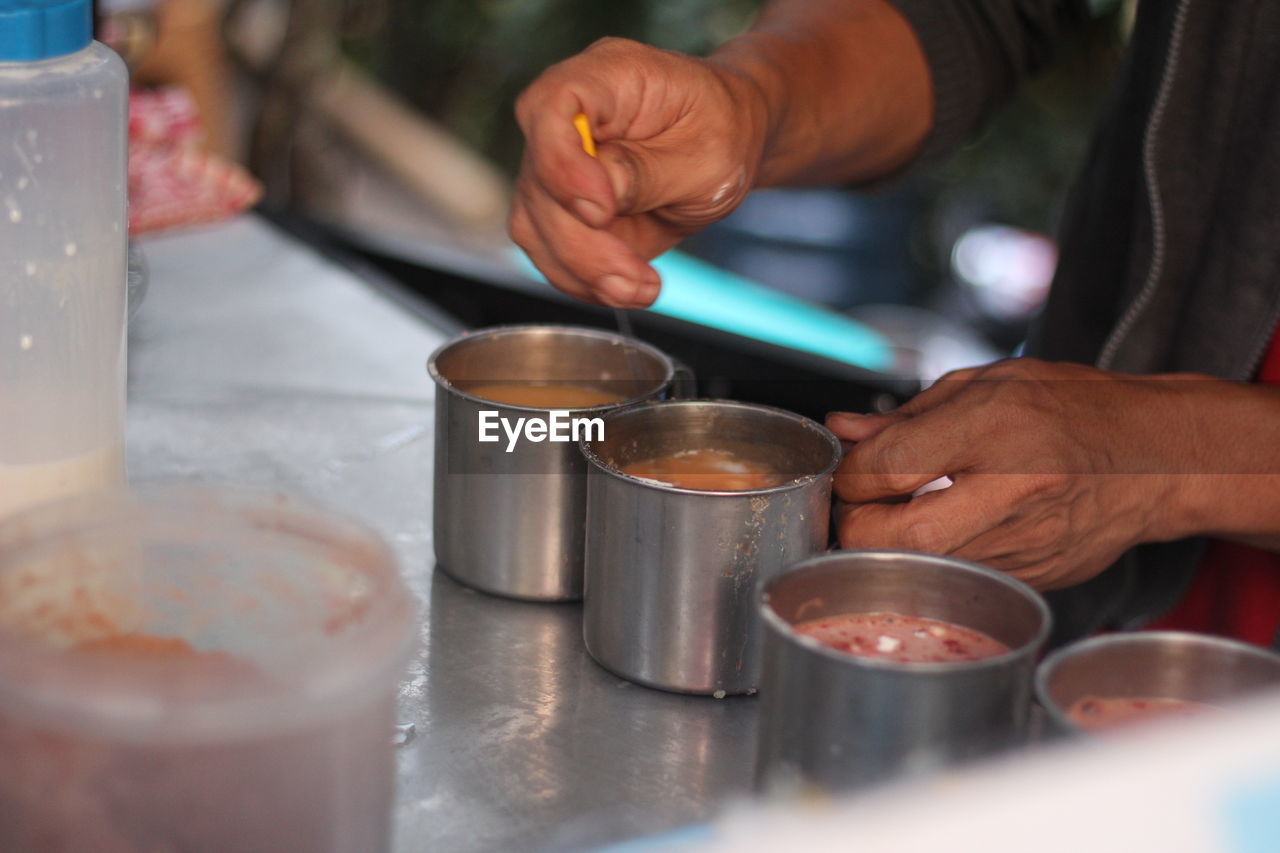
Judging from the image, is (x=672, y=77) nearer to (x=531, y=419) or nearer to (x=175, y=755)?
(x=531, y=419)

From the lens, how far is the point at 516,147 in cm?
462

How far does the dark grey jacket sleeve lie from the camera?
63.0 inches

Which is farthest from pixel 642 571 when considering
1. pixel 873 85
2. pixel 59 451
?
pixel 873 85

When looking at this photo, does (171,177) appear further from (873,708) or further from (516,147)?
(516,147)

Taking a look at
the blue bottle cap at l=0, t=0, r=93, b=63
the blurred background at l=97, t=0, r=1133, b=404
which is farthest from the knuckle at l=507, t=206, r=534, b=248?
the blurred background at l=97, t=0, r=1133, b=404

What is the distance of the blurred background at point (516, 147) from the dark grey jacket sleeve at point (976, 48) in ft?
6.00

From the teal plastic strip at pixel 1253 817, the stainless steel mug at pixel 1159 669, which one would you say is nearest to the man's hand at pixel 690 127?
the stainless steel mug at pixel 1159 669

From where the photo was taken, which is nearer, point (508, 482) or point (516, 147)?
point (508, 482)

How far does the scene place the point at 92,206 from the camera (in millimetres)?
903

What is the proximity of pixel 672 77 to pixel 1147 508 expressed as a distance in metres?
0.55

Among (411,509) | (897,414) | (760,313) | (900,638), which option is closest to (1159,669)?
(900,638)

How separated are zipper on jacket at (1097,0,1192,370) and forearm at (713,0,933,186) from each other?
0.92 feet

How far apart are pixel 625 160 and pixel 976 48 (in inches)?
25.2

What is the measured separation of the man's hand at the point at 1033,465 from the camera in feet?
3.35
